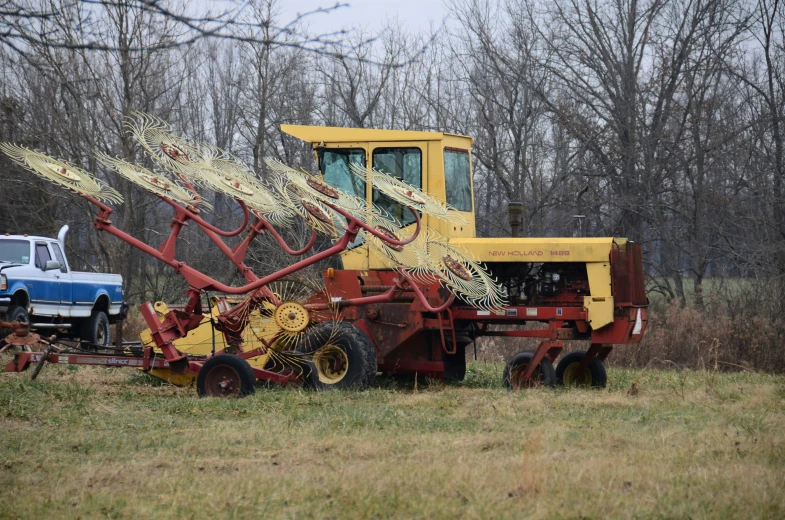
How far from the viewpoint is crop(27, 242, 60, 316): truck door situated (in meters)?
17.6

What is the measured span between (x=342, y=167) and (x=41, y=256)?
8.42m

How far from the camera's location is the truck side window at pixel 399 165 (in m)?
12.1

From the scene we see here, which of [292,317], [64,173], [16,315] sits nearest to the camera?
[64,173]

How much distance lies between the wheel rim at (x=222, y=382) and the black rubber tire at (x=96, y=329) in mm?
9079

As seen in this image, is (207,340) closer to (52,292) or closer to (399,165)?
(399,165)

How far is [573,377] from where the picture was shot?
1238 cm

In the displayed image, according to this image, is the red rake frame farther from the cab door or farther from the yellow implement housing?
the cab door

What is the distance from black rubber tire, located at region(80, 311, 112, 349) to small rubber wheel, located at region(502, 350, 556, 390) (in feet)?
32.6

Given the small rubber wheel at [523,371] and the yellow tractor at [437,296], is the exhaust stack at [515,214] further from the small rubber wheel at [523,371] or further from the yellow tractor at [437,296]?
the small rubber wheel at [523,371]

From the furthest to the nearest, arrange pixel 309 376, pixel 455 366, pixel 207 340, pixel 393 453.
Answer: pixel 455 366
pixel 207 340
pixel 309 376
pixel 393 453

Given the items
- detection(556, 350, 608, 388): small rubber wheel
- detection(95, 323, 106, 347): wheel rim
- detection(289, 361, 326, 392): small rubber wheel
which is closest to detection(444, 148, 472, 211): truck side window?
detection(556, 350, 608, 388): small rubber wheel

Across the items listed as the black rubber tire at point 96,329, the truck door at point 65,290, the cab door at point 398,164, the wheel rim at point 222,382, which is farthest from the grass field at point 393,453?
the black rubber tire at point 96,329

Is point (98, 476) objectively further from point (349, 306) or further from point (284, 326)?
point (349, 306)

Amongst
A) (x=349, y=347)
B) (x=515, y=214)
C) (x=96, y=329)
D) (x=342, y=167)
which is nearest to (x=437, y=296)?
(x=349, y=347)
